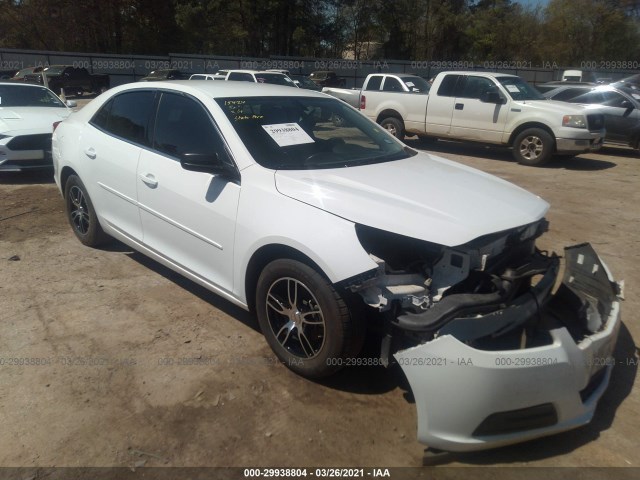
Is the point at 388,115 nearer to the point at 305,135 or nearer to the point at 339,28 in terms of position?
the point at 305,135

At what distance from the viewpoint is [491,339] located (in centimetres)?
255

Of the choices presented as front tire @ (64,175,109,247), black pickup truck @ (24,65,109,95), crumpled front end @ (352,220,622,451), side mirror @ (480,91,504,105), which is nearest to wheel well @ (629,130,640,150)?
side mirror @ (480,91,504,105)

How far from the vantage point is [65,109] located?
882cm

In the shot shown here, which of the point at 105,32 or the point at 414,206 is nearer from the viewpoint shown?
the point at 414,206

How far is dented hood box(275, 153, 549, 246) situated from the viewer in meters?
2.67

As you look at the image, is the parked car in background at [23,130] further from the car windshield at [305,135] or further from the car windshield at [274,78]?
the car windshield at [274,78]

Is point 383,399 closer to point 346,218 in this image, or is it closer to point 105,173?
point 346,218

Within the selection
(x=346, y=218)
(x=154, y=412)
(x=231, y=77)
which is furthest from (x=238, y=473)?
(x=231, y=77)

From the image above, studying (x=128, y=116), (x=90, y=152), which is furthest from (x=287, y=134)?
(x=90, y=152)

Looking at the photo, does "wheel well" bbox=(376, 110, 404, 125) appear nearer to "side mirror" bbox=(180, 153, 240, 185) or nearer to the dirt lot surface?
the dirt lot surface

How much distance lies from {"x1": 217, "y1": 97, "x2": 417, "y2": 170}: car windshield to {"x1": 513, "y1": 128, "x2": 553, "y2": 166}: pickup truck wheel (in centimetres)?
704

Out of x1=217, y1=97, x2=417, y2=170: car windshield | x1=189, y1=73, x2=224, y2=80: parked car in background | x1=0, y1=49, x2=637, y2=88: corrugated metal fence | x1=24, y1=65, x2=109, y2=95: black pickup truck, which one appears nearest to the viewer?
x1=217, y1=97, x2=417, y2=170: car windshield

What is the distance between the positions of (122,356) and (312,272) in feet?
4.87

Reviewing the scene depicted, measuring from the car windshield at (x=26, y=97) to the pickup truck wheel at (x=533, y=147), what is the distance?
888 cm
